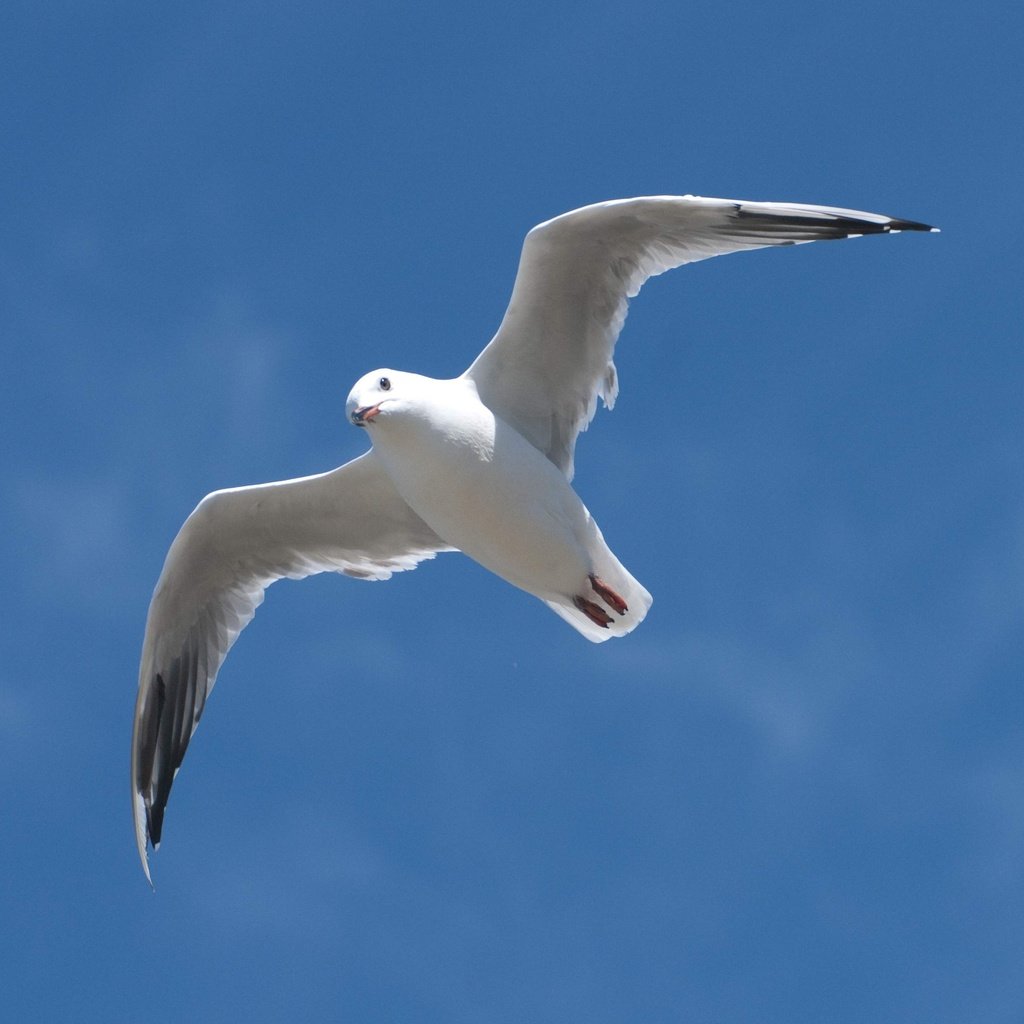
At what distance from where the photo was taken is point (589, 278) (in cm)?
1050

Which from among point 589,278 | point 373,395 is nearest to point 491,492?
point 373,395

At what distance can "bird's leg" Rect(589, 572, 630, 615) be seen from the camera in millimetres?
10758

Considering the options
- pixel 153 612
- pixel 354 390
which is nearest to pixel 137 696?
pixel 153 612

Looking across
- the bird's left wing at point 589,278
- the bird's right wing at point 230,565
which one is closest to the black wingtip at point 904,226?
the bird's left wing at point 589,278

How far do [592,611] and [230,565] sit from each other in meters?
2.27

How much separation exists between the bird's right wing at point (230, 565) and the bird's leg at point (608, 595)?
1.26 metres

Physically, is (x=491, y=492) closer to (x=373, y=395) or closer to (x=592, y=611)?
(x=373, y=395)

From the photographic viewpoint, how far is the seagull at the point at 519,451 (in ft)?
33.7

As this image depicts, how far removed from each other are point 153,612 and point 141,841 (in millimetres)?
1489

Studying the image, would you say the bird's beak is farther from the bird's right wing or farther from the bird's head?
the bird's right wing

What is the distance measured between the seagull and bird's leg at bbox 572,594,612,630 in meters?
0.01

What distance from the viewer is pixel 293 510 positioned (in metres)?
11.5

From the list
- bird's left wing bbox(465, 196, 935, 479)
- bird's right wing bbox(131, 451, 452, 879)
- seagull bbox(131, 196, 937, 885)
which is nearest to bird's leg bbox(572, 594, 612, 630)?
seagull bbox(131, 196, 937, 885)

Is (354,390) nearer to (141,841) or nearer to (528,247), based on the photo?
(528,247)
